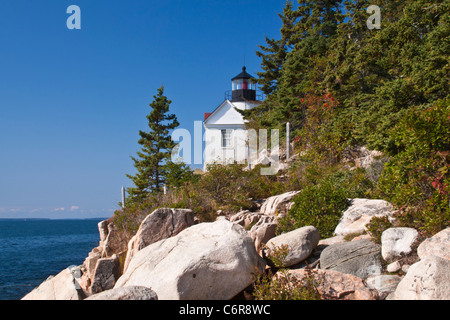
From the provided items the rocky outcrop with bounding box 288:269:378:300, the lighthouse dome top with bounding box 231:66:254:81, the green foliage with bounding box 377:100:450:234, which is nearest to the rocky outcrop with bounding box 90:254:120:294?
the rocky outcrop with bounding box 288:269:378:300

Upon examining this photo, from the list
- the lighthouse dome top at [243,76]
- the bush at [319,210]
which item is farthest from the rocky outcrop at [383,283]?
the lighthouse dome top at [243,76]

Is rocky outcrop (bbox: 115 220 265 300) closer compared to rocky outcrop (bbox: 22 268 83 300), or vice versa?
rocky outcrop (bbox: 115 220 265 300)

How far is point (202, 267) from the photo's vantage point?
5.86m

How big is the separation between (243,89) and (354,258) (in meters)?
28.3

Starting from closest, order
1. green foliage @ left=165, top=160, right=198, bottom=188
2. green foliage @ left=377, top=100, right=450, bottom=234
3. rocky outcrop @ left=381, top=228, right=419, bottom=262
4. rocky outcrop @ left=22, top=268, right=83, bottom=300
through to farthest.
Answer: rocky outcrop @ left=381, top=228, right=419, bottom=262 < green foliage @ left=377, top=100, right=450, bottom=234 < rocky outcrop @ left=22, top=268, right=83, bottom=300 < green foliage @ left=165, top=160, right=198, bottom=188

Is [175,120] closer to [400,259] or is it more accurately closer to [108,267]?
[108,267]

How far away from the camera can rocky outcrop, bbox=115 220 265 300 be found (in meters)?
5.70

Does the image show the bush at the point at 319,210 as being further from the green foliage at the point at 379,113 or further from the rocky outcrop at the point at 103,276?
the rocky outcrop at the point at 103,276

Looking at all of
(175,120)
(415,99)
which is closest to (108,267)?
(415,99)

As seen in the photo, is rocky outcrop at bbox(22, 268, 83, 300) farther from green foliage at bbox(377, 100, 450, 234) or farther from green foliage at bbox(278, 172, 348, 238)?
green foliage at bbox(377, 100, 450, 234)

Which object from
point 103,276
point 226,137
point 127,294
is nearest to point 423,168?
point 127,294

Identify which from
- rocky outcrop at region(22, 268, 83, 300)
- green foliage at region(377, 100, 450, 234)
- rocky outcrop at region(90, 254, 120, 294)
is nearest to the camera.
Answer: green foliage at region(377, 100, 450, 234)

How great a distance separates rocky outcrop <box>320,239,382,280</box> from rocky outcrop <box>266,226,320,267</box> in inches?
12.9

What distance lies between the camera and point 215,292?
19.4 feet
